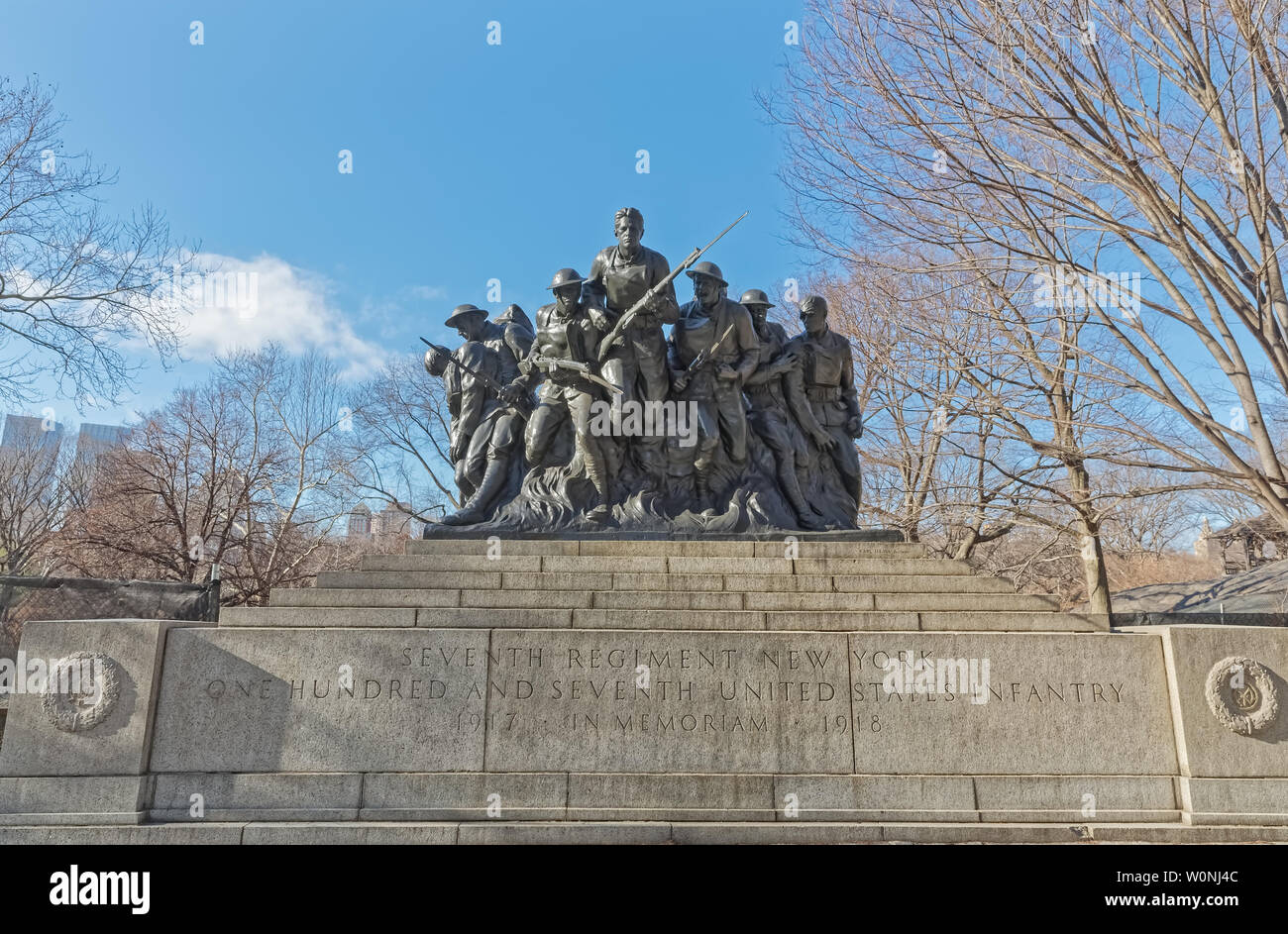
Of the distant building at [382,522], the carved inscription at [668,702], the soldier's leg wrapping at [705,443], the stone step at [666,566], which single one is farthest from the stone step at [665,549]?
the distant building at [382,522]

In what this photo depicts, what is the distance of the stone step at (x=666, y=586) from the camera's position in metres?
8.17

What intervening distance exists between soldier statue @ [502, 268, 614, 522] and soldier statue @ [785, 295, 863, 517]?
2.56 metres

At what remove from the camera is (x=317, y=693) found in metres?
7.34

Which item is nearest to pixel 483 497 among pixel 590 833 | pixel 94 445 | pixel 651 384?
pixel 651 384

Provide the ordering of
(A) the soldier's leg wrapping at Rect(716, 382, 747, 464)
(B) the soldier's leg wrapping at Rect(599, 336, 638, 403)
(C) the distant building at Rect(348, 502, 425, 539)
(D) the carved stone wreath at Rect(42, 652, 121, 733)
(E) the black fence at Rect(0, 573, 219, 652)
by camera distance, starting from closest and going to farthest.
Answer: (D) the carved stone wreath at Rect(42, 652, 121, 733) < (B) the soldier's leg wrapping at Rect(599, 336, 638, 403) < (A) the soldier's leg wrapping at Rect(716, 382, 747, 464) < (E) the black fence at Rect(0, 573, 219, 652) < (C) the distant building at Rect(348, 502, 425, 539)

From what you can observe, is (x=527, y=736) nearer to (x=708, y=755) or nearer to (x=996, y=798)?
(x=708, y=755)

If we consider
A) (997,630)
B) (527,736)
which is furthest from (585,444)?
(997,630)

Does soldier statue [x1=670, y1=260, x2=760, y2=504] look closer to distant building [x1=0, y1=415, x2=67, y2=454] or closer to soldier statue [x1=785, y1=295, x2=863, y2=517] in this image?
soldier statue [x1=785, y1=295, x2=863, y2=517]

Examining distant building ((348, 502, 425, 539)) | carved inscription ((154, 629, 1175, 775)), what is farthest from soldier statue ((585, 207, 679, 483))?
distant building ((348, 502, 425, 539))

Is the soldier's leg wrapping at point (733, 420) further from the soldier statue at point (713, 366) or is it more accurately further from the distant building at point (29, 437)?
the distant building at point (29, 437)

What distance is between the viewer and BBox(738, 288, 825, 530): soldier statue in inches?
408

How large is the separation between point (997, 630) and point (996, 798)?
1.51m

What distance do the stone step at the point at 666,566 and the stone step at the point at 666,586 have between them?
17 cm

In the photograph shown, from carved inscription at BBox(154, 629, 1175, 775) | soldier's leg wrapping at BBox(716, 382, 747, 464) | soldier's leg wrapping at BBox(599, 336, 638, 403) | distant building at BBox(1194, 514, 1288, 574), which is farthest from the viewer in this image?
distant building at BBox(1194, 514, 1288, 574)
